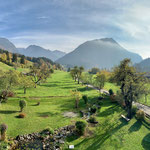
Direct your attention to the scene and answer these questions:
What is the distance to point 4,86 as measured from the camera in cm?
3619

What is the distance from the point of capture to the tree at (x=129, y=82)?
34156 millimetres

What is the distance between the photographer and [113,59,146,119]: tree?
34.2m

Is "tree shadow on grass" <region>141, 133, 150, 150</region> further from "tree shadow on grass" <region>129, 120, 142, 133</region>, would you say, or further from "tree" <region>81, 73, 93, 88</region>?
"tree" <region>81, 73, 93, 88</region>

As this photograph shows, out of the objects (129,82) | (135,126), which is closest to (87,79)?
(129,82)

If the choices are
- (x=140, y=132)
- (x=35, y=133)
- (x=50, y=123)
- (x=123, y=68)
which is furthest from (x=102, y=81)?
(x=35, y=133)

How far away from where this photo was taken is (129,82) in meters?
33.2

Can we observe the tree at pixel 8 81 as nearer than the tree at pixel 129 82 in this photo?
No

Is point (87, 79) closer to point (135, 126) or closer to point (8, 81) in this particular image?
point (135, 126)

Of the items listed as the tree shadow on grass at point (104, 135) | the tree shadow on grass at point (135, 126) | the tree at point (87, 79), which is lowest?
the tree shadow on grass at point (135, 126)

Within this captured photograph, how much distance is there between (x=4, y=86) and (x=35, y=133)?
68.5 feet

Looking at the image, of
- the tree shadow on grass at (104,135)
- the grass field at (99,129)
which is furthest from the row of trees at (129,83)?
the tree shadow on grass at (104,135)

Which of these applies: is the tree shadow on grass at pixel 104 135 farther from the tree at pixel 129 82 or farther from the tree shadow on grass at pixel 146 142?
the tree at pixel 129 82

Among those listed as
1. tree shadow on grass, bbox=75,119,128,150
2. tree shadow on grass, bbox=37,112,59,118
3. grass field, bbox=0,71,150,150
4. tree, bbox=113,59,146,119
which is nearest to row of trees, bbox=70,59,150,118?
tree, bbox=113,59,146,119

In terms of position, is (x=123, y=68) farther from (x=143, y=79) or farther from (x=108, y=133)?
(x=108, y=133)
